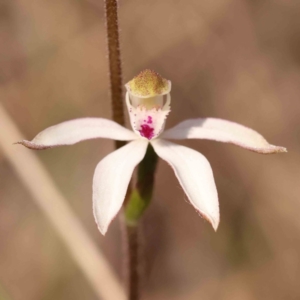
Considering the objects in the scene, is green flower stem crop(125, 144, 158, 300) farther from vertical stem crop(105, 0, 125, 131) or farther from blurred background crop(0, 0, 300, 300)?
blurred background crop(0, 0, 300, 300)

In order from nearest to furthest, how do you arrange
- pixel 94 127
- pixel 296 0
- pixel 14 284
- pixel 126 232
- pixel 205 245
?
pixel 94 127 < pixel 126 232 < pixel 14 284 < pixel 205 245 < pixel 296 0

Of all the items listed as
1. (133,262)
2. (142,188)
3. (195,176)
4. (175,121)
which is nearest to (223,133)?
(195,176)

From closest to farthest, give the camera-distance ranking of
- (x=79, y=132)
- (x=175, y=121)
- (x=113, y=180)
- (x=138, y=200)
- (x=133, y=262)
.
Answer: (x=113, y=180)
(x=79, y=132)
(x=138, y=200)
(x=133, y=262)
(x=175, y=121)

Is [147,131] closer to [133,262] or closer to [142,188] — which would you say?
[142,188]

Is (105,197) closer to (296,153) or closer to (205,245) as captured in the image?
(205,245)

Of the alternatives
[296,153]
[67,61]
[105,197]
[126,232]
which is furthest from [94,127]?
[296,153]

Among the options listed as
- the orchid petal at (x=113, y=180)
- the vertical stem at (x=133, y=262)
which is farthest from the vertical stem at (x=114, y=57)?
the vertical stem at (x=133, y=262)
